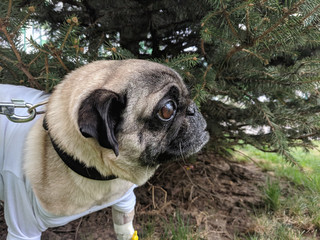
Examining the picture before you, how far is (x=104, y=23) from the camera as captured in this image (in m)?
2.31

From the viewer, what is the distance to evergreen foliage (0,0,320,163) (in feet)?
4.87

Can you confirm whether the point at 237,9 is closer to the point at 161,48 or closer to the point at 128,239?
the point at 161,48

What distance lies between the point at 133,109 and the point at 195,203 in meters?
1.63

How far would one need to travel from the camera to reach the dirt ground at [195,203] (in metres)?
2.16

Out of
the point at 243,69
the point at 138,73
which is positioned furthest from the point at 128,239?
the point at 243,69

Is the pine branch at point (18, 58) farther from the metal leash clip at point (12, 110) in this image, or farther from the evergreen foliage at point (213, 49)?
the metal leash clip at point (12, 110)

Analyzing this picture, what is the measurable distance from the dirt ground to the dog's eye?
1156 mm

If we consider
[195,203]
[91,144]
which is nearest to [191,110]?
[91,144]

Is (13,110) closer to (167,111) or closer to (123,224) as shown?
(167,111)

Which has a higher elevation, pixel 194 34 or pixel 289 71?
pixel 194 34

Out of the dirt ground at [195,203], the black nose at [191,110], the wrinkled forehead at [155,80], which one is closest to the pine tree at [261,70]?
the black nose at [191,110]

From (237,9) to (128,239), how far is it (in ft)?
5.76

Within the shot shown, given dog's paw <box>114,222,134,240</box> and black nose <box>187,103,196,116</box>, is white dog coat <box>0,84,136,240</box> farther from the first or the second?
black nose <box>187,103,196,116</box>

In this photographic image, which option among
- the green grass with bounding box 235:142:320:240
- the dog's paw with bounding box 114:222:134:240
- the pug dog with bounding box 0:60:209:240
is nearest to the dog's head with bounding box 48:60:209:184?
the pug dog with bounding box 0:60:209:240
